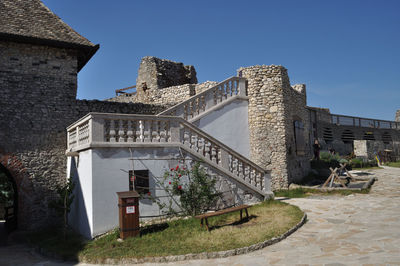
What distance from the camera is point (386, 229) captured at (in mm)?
7043

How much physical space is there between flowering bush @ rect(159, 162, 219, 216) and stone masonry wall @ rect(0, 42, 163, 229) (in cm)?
453

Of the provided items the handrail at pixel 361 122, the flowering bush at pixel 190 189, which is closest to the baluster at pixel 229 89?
the flowering bush at pixel 190 189

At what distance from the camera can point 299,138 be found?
14750 millimetres

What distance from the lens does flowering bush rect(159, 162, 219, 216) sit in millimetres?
9016

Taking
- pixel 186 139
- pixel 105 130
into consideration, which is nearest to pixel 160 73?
pixel 105 130

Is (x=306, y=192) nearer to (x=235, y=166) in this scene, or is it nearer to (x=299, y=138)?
(x=299, y=138)

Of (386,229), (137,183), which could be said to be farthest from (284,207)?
(137,183)

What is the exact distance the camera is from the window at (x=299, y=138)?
570 inches

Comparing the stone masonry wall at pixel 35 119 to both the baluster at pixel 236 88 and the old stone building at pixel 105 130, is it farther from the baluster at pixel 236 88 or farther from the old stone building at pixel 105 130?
the baluster at pixel 236 88

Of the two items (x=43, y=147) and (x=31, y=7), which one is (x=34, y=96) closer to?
(x=43, y=147)

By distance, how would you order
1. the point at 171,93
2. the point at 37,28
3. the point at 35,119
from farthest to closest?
the point at 171,93 < the point at 37,28 < the point at 35,119

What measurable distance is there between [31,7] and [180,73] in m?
8.63

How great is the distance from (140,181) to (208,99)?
208 inches

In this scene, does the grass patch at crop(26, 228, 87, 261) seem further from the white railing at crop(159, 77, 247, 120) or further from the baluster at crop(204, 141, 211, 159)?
the white railing at crop(159, 77, 247, 120)
